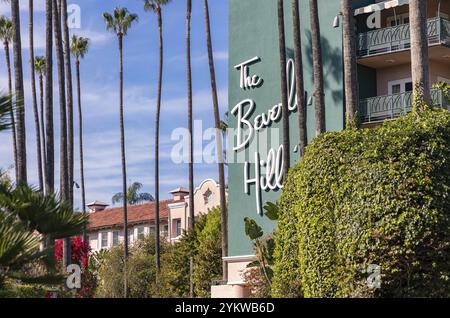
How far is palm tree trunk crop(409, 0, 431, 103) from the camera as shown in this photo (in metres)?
24.2

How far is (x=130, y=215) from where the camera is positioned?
74000 mm

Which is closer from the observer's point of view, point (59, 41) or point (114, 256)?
point (59, 41)

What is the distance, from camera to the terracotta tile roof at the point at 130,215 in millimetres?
70625

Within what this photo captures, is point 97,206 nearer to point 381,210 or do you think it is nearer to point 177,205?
point 177,205

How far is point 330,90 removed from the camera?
36.0 m

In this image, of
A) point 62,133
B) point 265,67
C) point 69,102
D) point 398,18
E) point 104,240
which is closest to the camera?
point 62,133

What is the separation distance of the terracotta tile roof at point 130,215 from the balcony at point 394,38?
34.4 m

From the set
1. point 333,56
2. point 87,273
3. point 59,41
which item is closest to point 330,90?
point 333,56

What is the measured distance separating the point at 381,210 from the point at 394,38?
54.3 ft

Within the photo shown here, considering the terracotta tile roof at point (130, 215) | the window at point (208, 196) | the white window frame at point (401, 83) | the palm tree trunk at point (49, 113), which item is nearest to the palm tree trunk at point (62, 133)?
the palm tree trunk at point (49, 113)

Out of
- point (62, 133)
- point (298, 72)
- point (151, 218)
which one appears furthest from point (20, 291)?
point (151, 218)

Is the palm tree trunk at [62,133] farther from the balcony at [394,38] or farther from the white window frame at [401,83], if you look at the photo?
the white window frame at [401,83]
